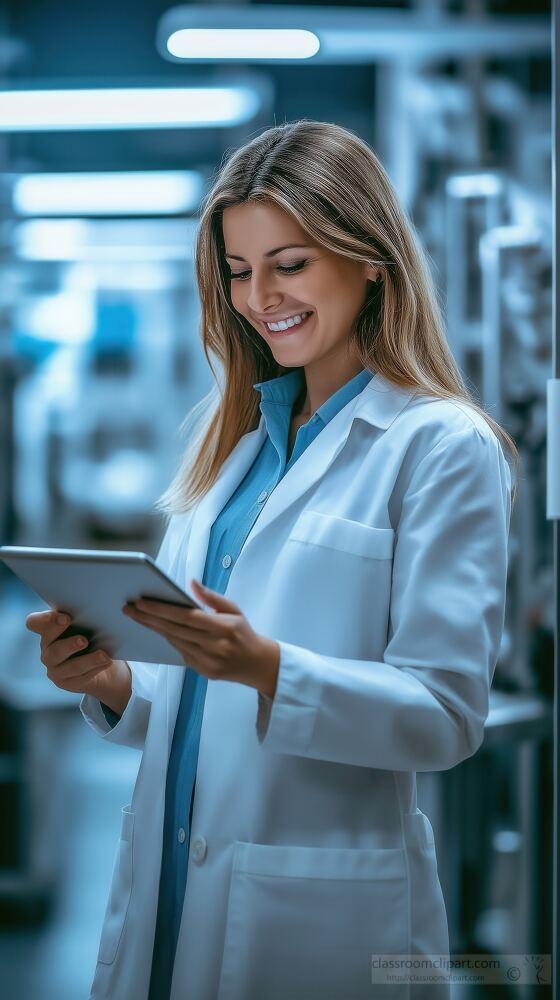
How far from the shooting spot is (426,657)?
3.58ft

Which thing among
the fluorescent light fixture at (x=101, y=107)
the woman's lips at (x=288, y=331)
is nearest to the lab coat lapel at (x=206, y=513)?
the woman's lips at (x=288, y=331)

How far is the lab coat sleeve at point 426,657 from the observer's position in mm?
1060

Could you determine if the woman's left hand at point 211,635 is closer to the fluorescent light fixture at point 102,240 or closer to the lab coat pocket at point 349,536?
the lab coat pocket at point 349,536

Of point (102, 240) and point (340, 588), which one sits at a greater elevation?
point (102, 240)

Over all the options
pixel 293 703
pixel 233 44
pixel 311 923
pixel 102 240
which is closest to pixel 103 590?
pixel 293 703

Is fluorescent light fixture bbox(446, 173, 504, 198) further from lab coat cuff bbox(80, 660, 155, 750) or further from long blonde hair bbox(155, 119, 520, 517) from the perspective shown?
lab coat cuff bbox(80, 660, 155, 750)

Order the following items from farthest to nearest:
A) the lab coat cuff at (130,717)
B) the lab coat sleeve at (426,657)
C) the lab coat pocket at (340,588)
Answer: the lab coat cuff at (130,717) → the lab coat pocket at (340,588) → the lab coat sleeve at (426,657)

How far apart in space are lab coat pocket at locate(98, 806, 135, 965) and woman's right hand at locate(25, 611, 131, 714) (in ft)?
0.55

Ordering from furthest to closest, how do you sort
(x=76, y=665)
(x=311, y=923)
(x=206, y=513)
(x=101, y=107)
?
(x=101, y=107) → (x=206, y=513) → (x=76, y=665) → (x=311, y=923)

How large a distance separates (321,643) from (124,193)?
3.09 meters

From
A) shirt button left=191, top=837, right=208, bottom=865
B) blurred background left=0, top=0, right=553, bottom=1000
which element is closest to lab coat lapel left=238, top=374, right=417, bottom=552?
shirt button left=191, top=837, right=208, bottom=865

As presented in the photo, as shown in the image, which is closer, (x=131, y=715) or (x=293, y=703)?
(x=293, y=703)

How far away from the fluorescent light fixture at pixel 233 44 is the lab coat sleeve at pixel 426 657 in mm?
1934

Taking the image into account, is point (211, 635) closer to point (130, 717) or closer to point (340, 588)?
point (340, 588)
